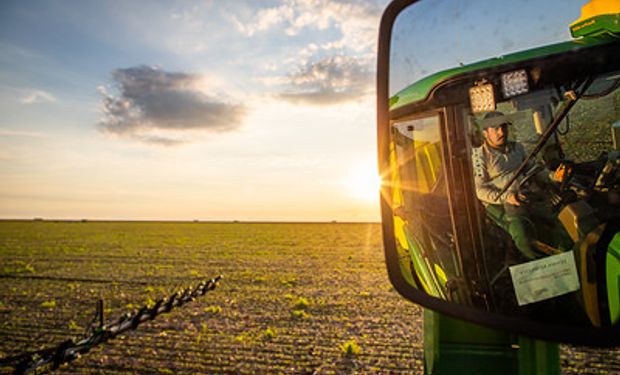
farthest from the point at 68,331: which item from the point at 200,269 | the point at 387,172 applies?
the point at 200,269

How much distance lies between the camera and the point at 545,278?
0.83m

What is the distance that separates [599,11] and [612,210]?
1.11 feet

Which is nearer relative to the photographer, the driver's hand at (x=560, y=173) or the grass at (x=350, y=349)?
the driver's hand at (x=560, y=173)

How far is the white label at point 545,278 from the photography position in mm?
816

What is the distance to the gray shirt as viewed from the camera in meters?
0.86

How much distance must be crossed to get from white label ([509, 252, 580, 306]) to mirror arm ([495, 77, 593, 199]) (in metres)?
0.14

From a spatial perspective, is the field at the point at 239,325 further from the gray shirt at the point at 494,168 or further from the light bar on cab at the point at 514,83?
the light bar on cab at the point at 514,83

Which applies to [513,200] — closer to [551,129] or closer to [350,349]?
[551,129]

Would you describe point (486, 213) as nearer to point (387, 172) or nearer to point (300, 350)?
point (387, 172)

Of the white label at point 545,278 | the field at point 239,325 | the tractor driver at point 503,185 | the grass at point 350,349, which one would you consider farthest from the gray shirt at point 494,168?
the grass at point 350,349

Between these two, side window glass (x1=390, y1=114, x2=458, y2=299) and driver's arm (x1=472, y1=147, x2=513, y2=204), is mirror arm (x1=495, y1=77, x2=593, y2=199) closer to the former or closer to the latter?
driver's arm (x1=472, y1=147, x2=513, y2=204)

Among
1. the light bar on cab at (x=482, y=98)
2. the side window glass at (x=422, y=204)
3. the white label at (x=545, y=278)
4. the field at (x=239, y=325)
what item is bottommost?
the field at (x=239, y=325)

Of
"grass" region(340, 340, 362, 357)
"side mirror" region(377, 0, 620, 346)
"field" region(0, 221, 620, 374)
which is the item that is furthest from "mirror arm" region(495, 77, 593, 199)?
"grass" region(340, 340, 362, 357)

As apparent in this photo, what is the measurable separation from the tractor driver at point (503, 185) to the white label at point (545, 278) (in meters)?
0.02
